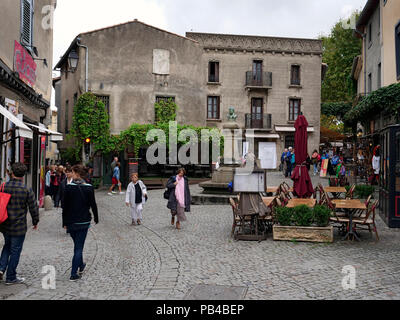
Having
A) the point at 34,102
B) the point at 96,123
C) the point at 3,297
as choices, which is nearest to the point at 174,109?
the point at 96,123

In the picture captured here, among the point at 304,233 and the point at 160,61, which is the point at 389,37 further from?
the point at 160,61

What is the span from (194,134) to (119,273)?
2056cm

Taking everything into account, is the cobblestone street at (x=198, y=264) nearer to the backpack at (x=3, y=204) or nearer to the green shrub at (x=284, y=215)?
the green shrub at (x=284, y=215)

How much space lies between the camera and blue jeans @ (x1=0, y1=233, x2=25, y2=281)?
5770 mm

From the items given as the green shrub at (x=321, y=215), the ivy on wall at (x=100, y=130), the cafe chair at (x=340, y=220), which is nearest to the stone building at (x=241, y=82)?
the ivy on wall at (x=100, y=130)

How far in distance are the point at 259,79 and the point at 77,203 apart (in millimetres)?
27632

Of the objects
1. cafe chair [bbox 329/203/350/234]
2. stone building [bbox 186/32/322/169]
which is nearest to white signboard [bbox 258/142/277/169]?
stone building [bbox 186/32/322/169]

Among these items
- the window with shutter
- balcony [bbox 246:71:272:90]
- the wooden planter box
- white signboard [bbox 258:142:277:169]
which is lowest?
the wooden planter box

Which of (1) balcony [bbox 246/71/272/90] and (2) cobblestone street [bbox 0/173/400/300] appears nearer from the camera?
(2) cobblestone street [bbox 0/173/400/300]

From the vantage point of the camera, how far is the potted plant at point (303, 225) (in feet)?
28.1

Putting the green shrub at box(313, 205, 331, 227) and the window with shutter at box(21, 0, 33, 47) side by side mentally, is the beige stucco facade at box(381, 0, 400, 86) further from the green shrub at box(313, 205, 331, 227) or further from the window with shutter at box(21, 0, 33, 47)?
the window with shutter at box(21, 0, 33, 47)

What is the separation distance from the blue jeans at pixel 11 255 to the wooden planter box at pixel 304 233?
16.6 ft

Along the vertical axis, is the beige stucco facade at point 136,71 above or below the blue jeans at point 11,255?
above

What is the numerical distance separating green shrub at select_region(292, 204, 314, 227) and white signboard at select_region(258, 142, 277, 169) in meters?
23.0
